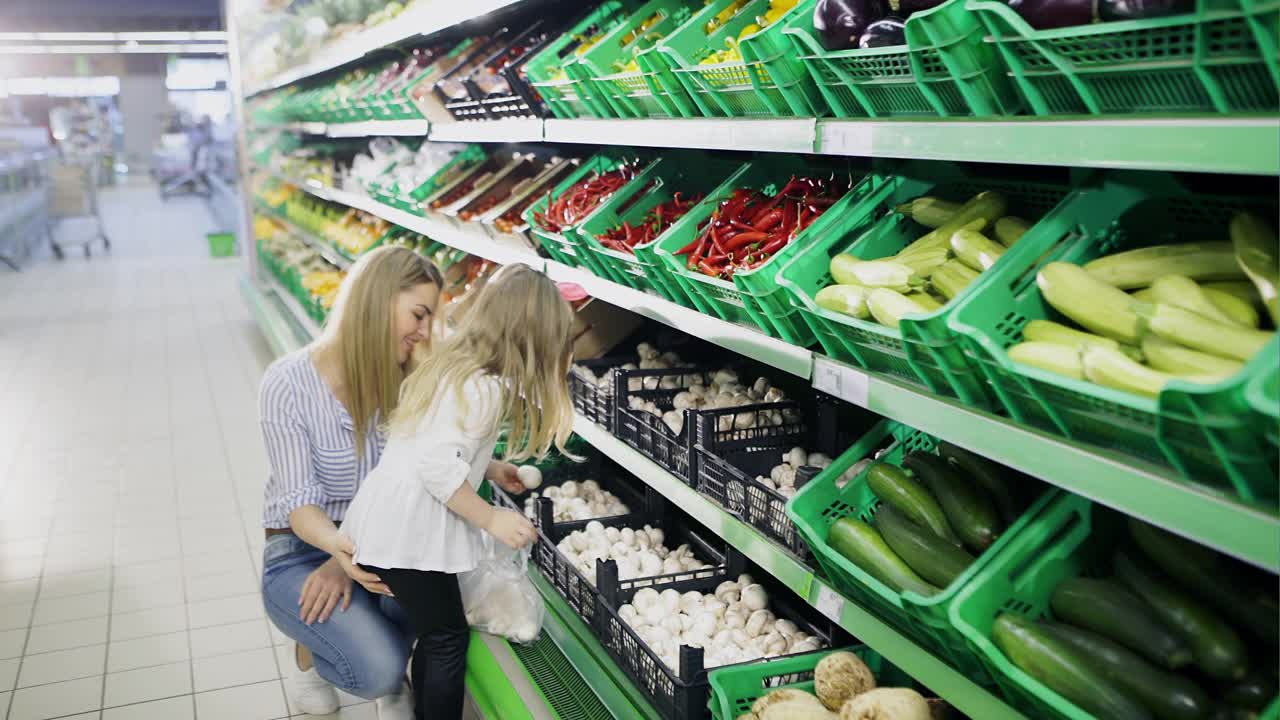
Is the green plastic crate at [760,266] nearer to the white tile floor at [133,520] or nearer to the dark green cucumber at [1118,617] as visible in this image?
the dark green cucumber at [1118,617]

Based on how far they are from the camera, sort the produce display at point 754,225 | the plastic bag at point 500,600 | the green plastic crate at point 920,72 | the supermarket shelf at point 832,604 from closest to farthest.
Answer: the green plastic crate at point 920,72
the supermarket shelf at point 832,604
the produce display at point 754,225
the plastic bag at point 500,600

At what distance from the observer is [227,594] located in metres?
3.87

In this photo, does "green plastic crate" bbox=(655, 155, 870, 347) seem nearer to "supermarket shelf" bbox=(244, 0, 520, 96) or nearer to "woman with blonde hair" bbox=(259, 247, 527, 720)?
"woman with blonde hair" bbox=(259, 247, 527, 720)

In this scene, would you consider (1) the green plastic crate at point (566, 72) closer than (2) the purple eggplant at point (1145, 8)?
No

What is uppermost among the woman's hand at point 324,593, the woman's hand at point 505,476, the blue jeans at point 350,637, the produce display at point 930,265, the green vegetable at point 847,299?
the produce display at point 930,265

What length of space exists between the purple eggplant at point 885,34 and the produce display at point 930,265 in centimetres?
32

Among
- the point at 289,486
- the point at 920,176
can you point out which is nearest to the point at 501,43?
the point at 289,486

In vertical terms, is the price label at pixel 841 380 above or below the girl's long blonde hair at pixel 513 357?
above

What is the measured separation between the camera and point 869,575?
173 cm

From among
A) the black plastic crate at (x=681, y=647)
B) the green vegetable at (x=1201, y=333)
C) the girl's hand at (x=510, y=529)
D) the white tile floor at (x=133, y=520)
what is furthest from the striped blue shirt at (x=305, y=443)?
the green vegetable at (x=1201, y=333)

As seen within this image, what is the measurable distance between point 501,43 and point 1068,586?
362 cm

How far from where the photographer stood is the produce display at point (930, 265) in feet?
5.65

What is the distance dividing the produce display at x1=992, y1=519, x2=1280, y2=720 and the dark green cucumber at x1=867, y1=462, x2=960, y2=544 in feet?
1.10

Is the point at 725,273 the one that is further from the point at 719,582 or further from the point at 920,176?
the point at 719,582
